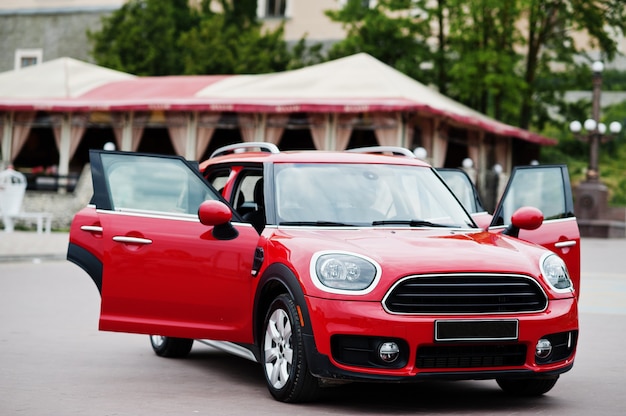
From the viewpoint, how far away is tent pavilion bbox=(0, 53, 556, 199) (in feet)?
112

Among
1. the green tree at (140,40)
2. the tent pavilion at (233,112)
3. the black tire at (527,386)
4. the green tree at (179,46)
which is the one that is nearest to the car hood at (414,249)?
the black tire at (527,386)

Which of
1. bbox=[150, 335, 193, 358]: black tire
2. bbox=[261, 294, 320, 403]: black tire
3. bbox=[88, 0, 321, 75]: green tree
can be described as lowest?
bbox=[150, 335, 193, 358]: black tire

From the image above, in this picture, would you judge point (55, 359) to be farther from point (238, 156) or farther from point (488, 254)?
point (488, 254)

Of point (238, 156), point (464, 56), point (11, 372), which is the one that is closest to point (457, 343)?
point (238, 156)

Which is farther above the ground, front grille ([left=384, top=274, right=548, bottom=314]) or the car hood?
the car hood

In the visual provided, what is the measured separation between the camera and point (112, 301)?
25.8 ft

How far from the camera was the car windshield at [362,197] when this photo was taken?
7840mm

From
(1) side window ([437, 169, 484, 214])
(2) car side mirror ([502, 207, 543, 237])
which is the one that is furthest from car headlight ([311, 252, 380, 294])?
(1) side window ([437, 169, 484, 214])

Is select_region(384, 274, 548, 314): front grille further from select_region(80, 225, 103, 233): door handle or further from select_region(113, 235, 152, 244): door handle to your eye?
select_region(80, 225, 103, 233): door handle

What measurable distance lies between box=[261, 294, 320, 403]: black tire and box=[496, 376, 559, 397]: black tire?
1354mm

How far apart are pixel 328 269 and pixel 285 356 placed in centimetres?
67

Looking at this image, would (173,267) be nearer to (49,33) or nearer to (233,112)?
(233,112)

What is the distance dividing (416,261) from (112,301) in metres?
2.21

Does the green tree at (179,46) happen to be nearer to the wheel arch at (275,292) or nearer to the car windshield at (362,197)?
the car windshield at (362,197)
